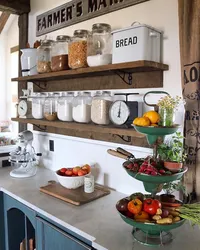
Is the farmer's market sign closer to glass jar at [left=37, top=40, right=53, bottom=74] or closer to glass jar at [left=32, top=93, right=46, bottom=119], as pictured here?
glass jar at [left=37, top=40, right=53, bottom=74]

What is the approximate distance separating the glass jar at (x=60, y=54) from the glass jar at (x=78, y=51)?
0.10 m

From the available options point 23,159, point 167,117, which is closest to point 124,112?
point 167,117

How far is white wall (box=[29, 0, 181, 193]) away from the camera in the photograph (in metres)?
1.58

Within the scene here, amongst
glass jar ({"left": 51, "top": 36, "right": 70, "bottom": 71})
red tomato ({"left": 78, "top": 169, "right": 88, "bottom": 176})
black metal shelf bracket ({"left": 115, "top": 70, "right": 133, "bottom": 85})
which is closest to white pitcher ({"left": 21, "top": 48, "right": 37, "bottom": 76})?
glass jar ({"left": 51, "top": 36, "right": 70, "bottom": 71})

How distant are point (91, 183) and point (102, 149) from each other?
0.30m

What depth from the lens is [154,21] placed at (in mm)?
1651

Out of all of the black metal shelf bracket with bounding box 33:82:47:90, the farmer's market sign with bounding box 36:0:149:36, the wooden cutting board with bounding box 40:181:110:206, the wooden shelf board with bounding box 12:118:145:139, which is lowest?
the wooden cutting board with bounding box 40:181:110:206

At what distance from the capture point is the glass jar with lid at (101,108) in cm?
176

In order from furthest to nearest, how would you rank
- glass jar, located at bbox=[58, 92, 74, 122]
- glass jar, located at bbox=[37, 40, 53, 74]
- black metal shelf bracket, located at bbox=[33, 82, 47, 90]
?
black metal shelf bracket, located at bbox=[33, 82, 47, 90], glass jar, located at bbox=[37, 40, 53, 74], glass jar, located at bbox=[58, 92, 74, 122]

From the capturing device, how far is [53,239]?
60.0 inches

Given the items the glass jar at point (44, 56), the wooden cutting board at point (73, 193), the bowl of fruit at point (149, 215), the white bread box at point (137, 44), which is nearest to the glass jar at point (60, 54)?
the glass jar at point (44, 56)

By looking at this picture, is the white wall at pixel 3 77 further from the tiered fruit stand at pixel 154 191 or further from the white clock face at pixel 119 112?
the tiered fruit stand at pixel 154 191

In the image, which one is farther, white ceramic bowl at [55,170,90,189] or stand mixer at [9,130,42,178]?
stand mixer at [9,130,42,178]

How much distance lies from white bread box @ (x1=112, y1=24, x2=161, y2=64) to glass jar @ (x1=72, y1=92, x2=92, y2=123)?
41 centimetres
